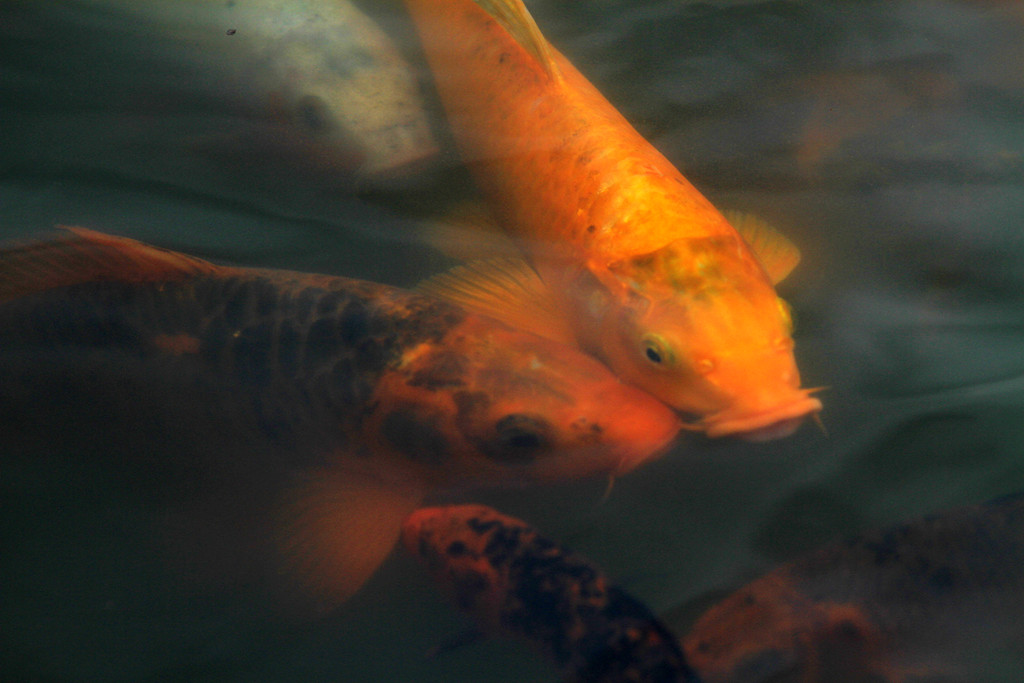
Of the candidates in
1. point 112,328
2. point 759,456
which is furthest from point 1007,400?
point 112,328

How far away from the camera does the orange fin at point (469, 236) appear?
10.3 ft

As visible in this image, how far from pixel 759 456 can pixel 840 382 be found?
1.61 ft

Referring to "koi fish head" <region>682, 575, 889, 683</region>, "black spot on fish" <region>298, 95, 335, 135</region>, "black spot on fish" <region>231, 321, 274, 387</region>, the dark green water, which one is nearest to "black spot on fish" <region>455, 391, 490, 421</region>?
the dark green water

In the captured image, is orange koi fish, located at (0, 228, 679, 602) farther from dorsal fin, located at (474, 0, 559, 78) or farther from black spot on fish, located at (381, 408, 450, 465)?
dorsal fin, located at (474, 0, 559, 78)

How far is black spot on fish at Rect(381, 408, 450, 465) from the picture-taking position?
2.49 m

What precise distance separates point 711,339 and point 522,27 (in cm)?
176

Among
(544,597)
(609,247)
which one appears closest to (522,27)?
(609,247)

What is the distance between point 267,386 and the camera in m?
2.50

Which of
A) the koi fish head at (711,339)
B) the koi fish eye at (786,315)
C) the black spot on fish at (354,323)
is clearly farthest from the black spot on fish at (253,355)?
the koi fish eye at (786,315)

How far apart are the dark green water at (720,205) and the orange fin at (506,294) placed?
0.82 feet

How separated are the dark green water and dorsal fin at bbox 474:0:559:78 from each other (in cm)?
75

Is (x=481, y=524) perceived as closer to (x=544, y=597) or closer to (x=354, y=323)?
(x=544, y=597)

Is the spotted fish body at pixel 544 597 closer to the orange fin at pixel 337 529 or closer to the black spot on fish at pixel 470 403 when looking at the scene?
the orange fin at pixel 337 529

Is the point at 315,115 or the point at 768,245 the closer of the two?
the point at 768,245
